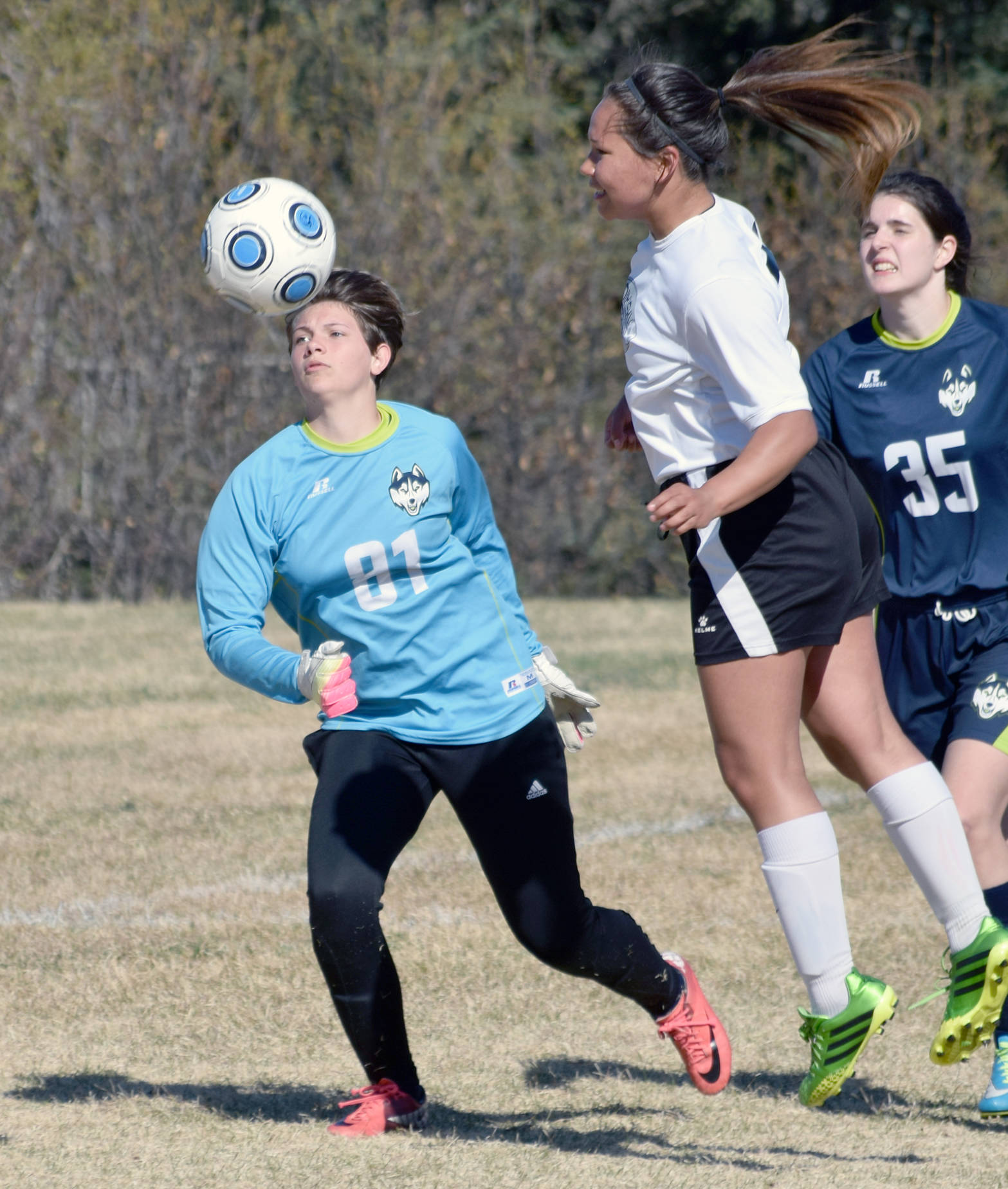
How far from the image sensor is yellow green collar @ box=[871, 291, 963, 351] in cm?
388

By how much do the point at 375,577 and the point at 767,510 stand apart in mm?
913

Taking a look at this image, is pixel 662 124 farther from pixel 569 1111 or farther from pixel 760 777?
pixel 569 1111

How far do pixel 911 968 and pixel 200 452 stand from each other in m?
10.3

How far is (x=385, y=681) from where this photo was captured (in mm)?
3551

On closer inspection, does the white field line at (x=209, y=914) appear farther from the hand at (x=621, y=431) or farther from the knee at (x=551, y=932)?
the hand at (x=621, y=431)

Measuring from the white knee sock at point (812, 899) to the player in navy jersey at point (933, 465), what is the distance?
620 millimetres

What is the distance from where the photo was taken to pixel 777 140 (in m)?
18.2

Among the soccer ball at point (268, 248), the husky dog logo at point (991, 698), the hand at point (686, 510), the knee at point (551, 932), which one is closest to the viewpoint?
the hand at point (686, 510)

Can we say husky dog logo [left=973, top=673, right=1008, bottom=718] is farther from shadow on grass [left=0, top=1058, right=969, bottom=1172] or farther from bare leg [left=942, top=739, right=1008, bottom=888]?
shadow on grass [left=0, top=1058, right=969, bottom=1172]

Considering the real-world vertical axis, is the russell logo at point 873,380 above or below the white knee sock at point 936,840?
above

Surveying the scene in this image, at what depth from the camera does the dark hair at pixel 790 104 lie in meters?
3.13

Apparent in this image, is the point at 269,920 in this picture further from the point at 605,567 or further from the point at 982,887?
the point at 605,567

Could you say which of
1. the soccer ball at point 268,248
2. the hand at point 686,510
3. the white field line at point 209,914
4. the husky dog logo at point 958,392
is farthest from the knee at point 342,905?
the white field line at point 209,914

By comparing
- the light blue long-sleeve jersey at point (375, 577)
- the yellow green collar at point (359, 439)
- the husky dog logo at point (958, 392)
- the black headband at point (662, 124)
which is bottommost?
the light blue long-sleeve jersey at point (375, 577)
